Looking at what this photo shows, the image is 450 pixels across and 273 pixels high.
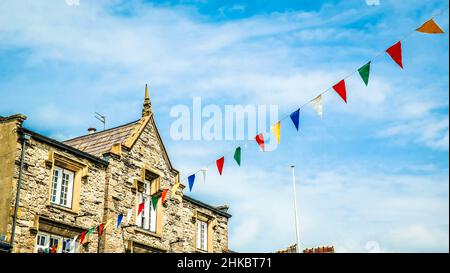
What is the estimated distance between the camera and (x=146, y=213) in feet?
68.9

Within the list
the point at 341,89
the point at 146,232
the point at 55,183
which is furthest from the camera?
the point at 146,232

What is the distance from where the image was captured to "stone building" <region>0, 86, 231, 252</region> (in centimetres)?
1605

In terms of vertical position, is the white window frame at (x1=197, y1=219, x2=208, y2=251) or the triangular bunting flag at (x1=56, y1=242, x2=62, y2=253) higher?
the white window frame at (x1=197, y1=219, x2=208, y2=251)

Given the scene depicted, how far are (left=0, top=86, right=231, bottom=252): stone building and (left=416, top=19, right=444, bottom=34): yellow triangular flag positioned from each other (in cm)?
1056

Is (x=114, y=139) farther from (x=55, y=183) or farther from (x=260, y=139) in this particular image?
(x=260, y=139)

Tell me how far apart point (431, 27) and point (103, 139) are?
1476cm

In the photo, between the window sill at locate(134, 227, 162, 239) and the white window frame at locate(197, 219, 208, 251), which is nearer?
the window sill at locate(134, 227, 162, 239)

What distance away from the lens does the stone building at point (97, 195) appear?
16.0 meters

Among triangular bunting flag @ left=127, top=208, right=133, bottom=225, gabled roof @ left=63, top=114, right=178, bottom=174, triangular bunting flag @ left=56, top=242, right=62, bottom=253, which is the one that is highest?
gabled roof @ left=63, top=114, right=178, bottom=174

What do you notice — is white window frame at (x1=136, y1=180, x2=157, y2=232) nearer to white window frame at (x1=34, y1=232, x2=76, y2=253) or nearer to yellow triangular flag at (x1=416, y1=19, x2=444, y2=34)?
white window frame at (x1=34, y1=232, x2=76, y2=253)

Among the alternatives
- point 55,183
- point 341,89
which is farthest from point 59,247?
point 341,89

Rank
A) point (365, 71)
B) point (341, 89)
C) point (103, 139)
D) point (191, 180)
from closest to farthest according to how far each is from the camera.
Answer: point (365, 71), point (341, 89), point (191, 180), point (103, 139)

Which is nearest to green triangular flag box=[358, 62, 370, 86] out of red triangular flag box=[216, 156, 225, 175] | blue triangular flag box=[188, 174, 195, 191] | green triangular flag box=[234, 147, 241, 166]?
green triangular flag box=[234, 147, 241, 166]
